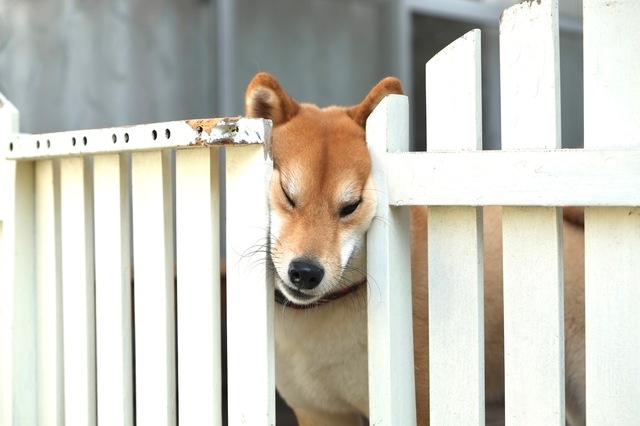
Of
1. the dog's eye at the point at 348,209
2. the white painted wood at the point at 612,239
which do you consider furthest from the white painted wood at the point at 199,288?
the white painted wood at the point at 612,239

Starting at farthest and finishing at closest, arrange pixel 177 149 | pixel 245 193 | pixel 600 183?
1. pixel 177 149
2. pixel 245 193
3. pixel 600 183

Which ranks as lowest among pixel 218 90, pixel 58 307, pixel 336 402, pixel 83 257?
pixel 336 402

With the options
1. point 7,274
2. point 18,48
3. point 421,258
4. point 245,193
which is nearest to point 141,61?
point 18,48

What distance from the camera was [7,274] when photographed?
7.25 feet

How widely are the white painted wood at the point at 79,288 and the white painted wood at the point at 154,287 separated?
20 centimetres

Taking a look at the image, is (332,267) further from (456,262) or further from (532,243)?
(532,243)

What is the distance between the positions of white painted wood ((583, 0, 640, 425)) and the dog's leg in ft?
3.98

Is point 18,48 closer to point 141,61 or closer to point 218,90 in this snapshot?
point 141,61

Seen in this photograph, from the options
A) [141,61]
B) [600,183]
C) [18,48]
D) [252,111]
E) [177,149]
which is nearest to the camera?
[600,183]

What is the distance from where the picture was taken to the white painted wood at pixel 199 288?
172 centimetres

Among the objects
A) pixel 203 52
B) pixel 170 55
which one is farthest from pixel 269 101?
pixel 203 52

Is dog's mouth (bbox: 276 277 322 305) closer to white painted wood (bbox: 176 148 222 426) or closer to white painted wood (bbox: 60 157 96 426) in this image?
white painted wood (bbox: 176 148 222 426)

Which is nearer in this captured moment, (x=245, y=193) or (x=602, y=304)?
(x=602, y=304)

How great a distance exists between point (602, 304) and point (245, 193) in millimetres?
723
